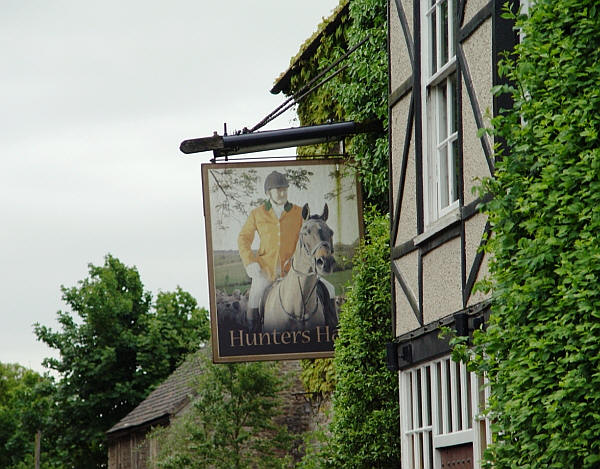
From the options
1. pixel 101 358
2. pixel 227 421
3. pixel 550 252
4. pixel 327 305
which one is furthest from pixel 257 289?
pixel 101 358

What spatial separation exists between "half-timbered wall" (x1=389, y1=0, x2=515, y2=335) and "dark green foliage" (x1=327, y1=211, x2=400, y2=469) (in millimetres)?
1948

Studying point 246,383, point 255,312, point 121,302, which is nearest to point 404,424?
point 255,312

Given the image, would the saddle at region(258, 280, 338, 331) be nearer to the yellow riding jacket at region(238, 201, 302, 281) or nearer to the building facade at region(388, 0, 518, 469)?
the yellow riding jacket at region(238, 201, 302, 281)

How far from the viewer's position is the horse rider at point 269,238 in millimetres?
13180

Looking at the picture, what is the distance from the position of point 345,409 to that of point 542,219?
6.51 meters

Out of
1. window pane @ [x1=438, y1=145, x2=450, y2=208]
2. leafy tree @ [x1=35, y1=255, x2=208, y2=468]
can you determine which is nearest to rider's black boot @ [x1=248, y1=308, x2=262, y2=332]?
window pane @ [x1=438, y1=145, x2=450, y2=208]

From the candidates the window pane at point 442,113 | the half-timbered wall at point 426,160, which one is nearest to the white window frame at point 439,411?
the half-timbered wall at point 426,160

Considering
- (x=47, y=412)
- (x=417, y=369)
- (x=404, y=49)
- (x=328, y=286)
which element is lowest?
(x=47, y=412)

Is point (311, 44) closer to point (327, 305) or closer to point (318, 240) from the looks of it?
point (318, 240)

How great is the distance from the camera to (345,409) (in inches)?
488

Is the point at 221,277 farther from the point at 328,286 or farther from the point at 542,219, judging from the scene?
the point at 542,219

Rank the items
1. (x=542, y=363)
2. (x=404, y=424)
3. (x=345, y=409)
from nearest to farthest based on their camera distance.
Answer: (x=542, y=363)
(x=404, y=424)
(x=345, y=409)

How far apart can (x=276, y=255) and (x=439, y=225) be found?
4567 mm

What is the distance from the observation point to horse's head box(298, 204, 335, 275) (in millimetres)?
13328
